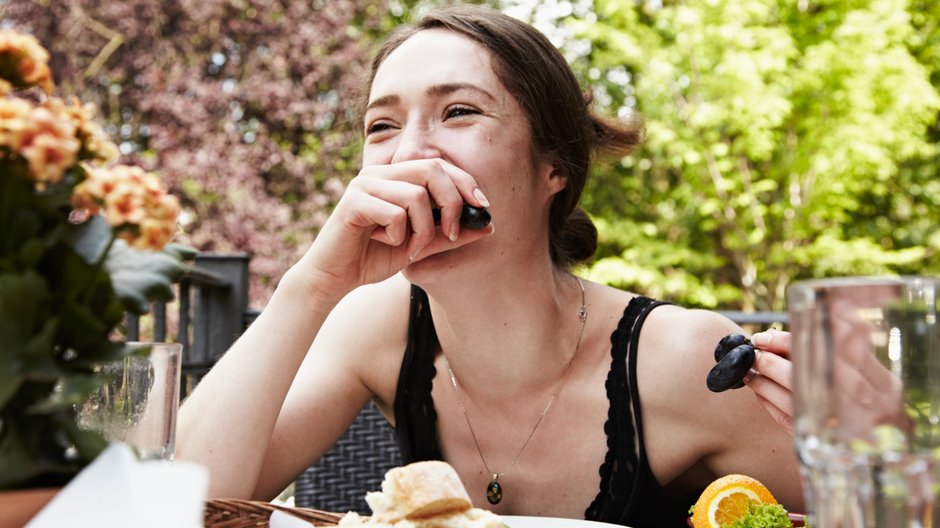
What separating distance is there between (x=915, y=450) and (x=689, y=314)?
48.9 inches

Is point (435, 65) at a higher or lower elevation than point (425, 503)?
higher

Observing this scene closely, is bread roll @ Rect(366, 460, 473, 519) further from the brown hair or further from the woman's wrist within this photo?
the brown hair

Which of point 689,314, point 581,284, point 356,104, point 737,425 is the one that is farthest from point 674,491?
point 356,104

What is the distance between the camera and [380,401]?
2.23 m

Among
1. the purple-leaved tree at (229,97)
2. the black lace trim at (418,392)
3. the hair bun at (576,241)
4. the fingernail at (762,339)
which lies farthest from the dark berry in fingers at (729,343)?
the purple-leaved tree at (229,97)

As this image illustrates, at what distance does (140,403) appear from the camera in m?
1.04

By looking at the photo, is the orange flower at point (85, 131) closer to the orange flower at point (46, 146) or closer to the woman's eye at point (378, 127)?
the orange flower at point (46, 146)

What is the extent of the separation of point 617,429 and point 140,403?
110cm

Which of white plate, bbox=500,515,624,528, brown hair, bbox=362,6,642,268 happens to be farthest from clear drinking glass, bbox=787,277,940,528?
brown hair, bbox=362,6,642,268

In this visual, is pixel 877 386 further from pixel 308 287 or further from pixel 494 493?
pixel 494 493

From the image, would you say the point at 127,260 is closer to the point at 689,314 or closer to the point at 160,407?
the point at 160,407

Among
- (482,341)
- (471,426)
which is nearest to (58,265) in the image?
(482,341)

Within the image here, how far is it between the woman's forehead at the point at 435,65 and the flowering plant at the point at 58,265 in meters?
1.04

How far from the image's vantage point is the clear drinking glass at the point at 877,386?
62 cm
